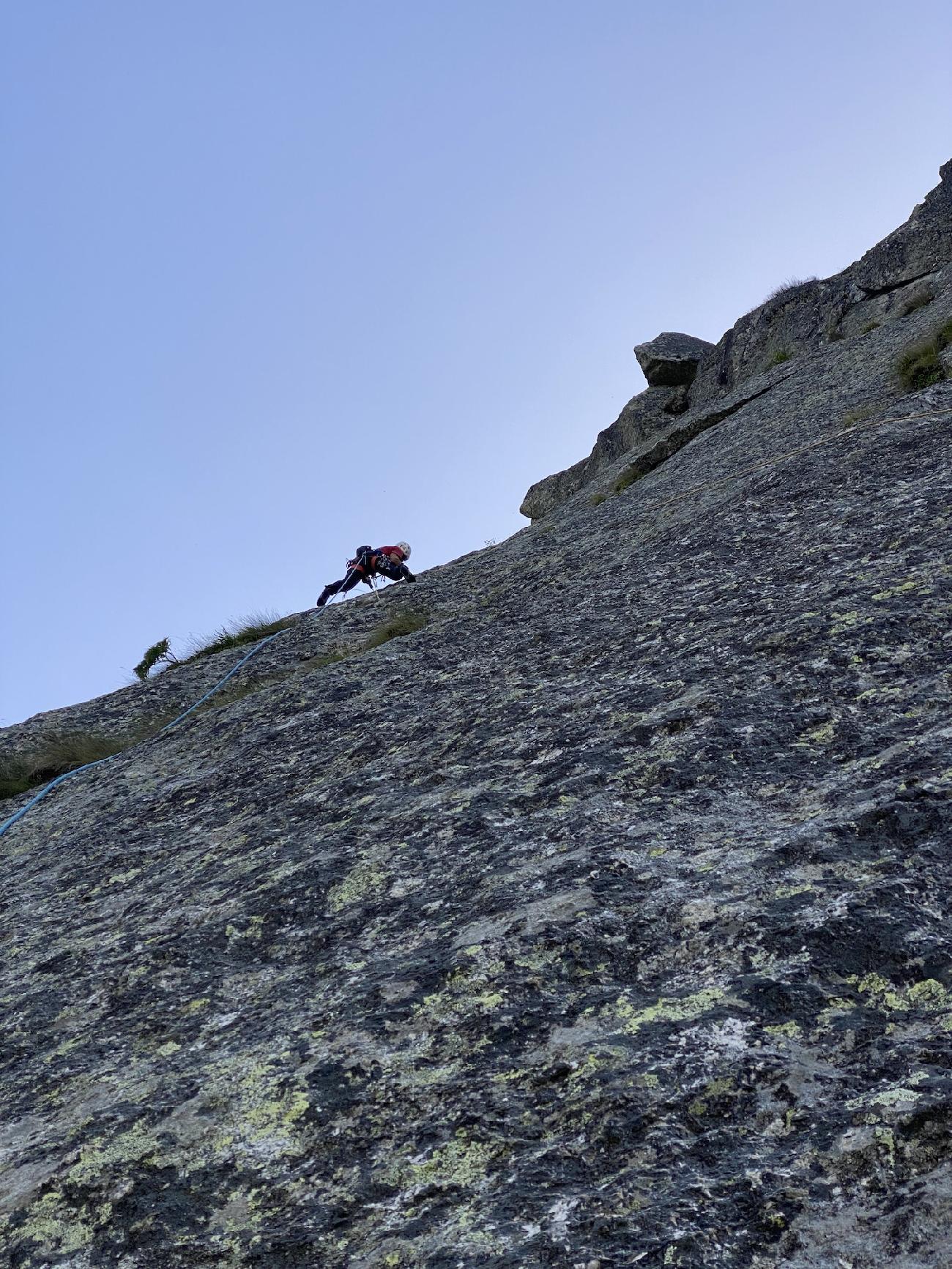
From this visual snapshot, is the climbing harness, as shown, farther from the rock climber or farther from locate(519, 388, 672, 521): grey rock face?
locate(519, 388, 672, 521): grey rock face

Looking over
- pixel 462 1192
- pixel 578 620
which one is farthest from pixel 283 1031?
pixel 578 620

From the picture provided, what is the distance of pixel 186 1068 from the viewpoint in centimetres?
371

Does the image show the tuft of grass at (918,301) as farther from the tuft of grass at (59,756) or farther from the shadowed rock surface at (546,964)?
the tuft of grass at (59,756)

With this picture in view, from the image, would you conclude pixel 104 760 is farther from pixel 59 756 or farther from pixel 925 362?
pixel 925 362

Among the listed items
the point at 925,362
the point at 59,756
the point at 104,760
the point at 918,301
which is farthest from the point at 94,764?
the point at 918,301

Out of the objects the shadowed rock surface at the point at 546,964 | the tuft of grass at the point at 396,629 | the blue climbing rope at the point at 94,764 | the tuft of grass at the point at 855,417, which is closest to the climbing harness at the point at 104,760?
the blue climbing rope at the point at 94,764

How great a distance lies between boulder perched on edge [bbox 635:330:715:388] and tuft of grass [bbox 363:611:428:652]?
14.6 meters

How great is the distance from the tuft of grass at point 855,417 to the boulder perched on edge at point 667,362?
12684 millimetres

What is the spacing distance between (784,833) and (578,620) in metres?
4.48

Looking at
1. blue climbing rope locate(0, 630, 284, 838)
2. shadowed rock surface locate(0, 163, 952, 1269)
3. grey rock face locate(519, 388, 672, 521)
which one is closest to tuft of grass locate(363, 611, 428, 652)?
blue climbing rope locate(0, 630, 284, 838)

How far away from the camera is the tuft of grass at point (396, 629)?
10828mm

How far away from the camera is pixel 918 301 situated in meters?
17.2

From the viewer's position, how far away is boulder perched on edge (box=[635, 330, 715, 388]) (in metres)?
23.8

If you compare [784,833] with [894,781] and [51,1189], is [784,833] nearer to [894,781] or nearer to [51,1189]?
[894,781]
